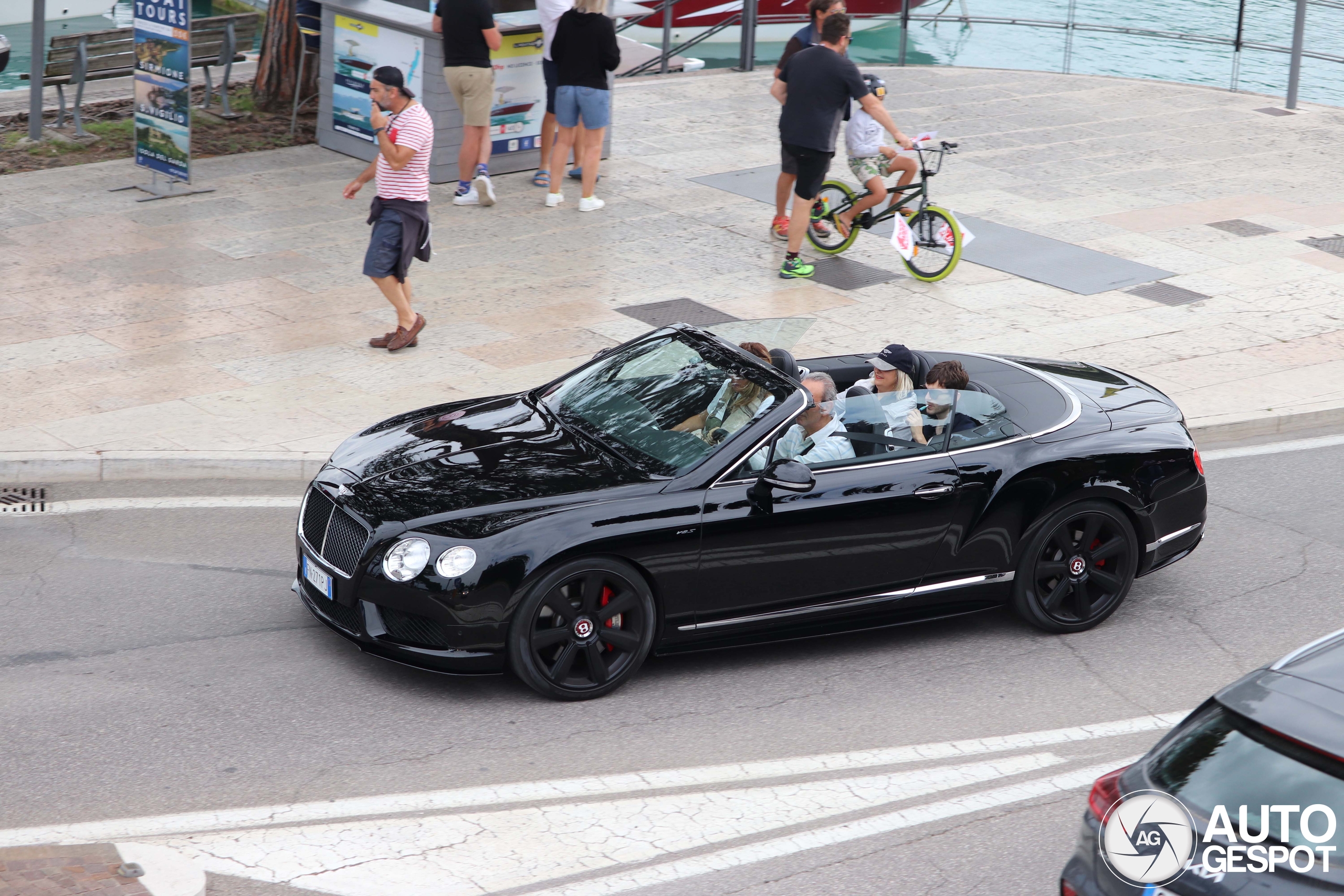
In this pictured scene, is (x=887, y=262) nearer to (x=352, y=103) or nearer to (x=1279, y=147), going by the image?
(x=352, y=103)

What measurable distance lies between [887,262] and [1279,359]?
3.55 meters

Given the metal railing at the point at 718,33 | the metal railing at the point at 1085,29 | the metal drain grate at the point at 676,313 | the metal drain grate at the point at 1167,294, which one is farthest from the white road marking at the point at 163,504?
the metal railing at the point at 1085,29

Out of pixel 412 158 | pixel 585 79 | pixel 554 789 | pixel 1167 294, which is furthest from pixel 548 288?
pixel 554 789

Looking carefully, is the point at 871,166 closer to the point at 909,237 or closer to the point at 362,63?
the point at 909,237

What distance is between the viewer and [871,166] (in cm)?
1317

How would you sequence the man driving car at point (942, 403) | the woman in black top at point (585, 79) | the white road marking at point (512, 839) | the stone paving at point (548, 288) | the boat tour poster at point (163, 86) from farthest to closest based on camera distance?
the woman in black top at point (585, 79)
the boat tour poster at point (163, 86)
the stone paving at point (548, 288)
the man driving car at point (942, 403)
the white road marking at point (512, 839)

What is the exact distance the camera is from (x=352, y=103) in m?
15.6

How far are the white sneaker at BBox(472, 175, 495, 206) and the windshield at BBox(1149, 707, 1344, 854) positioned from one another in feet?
36.4

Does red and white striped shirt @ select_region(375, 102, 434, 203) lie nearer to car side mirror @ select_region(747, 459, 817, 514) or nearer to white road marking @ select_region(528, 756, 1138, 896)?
car side mirror @ select_region(747, 459, 817, 514)

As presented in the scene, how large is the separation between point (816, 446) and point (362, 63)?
10.1 meters

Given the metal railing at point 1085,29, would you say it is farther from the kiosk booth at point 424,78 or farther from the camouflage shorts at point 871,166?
the camouflage shorts at point 871,166

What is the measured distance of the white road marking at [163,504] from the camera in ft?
27.6

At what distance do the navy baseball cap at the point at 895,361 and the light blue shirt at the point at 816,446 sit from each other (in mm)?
764

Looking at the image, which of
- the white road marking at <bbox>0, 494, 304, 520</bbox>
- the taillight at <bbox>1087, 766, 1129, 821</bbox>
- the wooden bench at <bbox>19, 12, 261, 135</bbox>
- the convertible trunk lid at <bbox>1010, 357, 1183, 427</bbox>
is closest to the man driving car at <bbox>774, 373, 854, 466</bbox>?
the convertible trunk lid at <bbox>1010, 357, 1183, 427</bbox>
